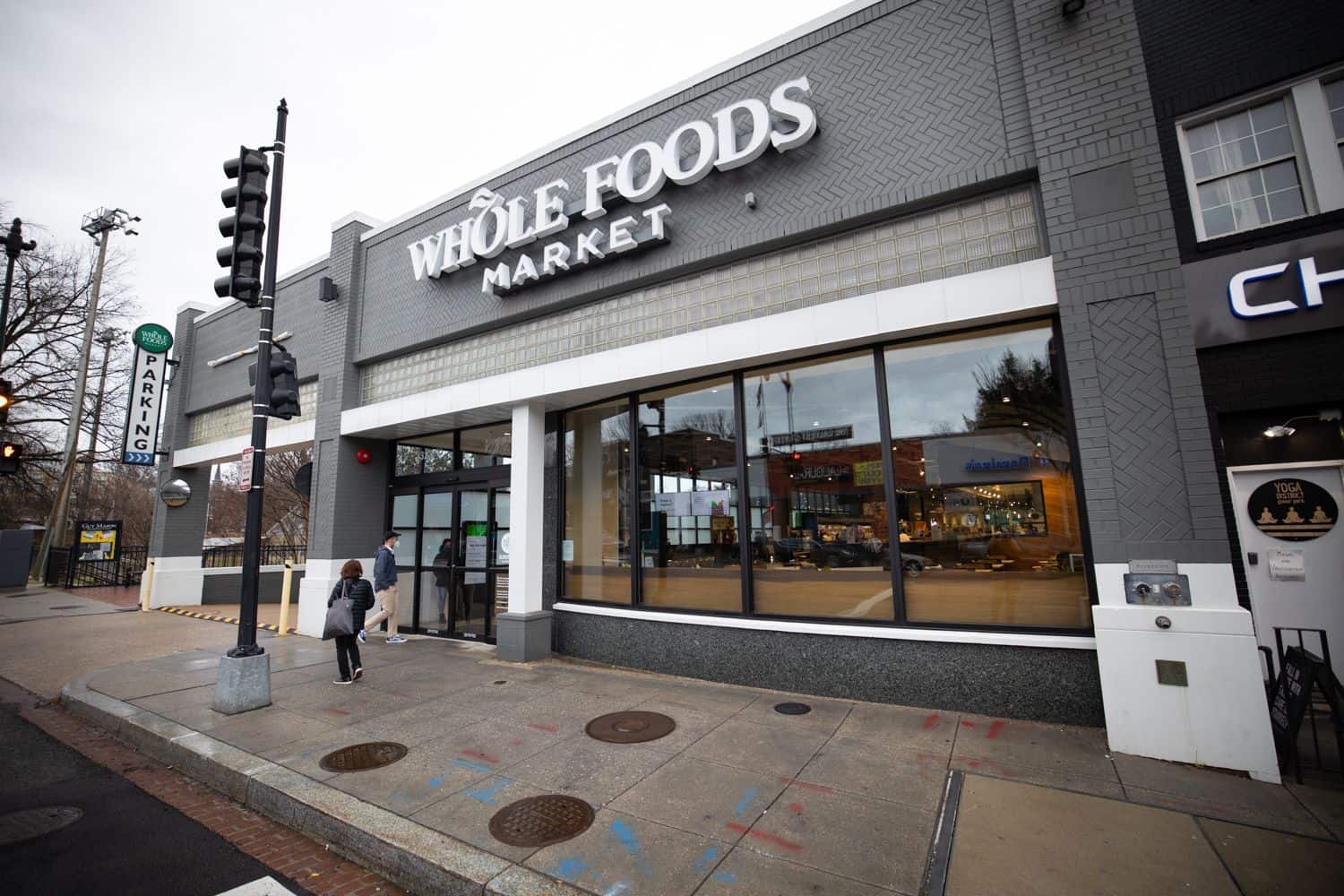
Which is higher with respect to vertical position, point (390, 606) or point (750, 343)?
point (750, 343)

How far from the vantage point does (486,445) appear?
36.5ft

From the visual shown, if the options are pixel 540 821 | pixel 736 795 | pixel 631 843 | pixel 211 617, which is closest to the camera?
pixel 631 843

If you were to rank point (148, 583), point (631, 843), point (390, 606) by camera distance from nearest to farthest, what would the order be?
1. point (631, 843)
2. point (390, 606)
3. point (148, 583)

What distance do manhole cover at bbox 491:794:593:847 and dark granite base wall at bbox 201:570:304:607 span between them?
1518cm

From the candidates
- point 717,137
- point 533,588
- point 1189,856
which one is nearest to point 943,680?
point 1189,856

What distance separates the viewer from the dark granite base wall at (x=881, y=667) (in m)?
5.60

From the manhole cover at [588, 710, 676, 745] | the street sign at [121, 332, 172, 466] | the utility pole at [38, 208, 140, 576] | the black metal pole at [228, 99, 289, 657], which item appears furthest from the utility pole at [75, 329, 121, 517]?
the manhole cover at [588, 710, 676, 745]

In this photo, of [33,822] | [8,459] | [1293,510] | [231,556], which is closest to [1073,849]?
[1293,510]

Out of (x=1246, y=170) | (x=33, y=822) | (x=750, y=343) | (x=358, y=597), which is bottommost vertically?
(x=33, y=822)

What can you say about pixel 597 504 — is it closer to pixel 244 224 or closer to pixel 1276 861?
pixel 244 224

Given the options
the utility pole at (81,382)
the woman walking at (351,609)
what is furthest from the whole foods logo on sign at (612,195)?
the utility pole at (81,382)

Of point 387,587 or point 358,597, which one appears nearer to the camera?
point 358,597

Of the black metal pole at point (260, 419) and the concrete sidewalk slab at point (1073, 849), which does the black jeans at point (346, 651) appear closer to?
the black metal pole at point (260, 419)

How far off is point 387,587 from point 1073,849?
1010 centimetres
